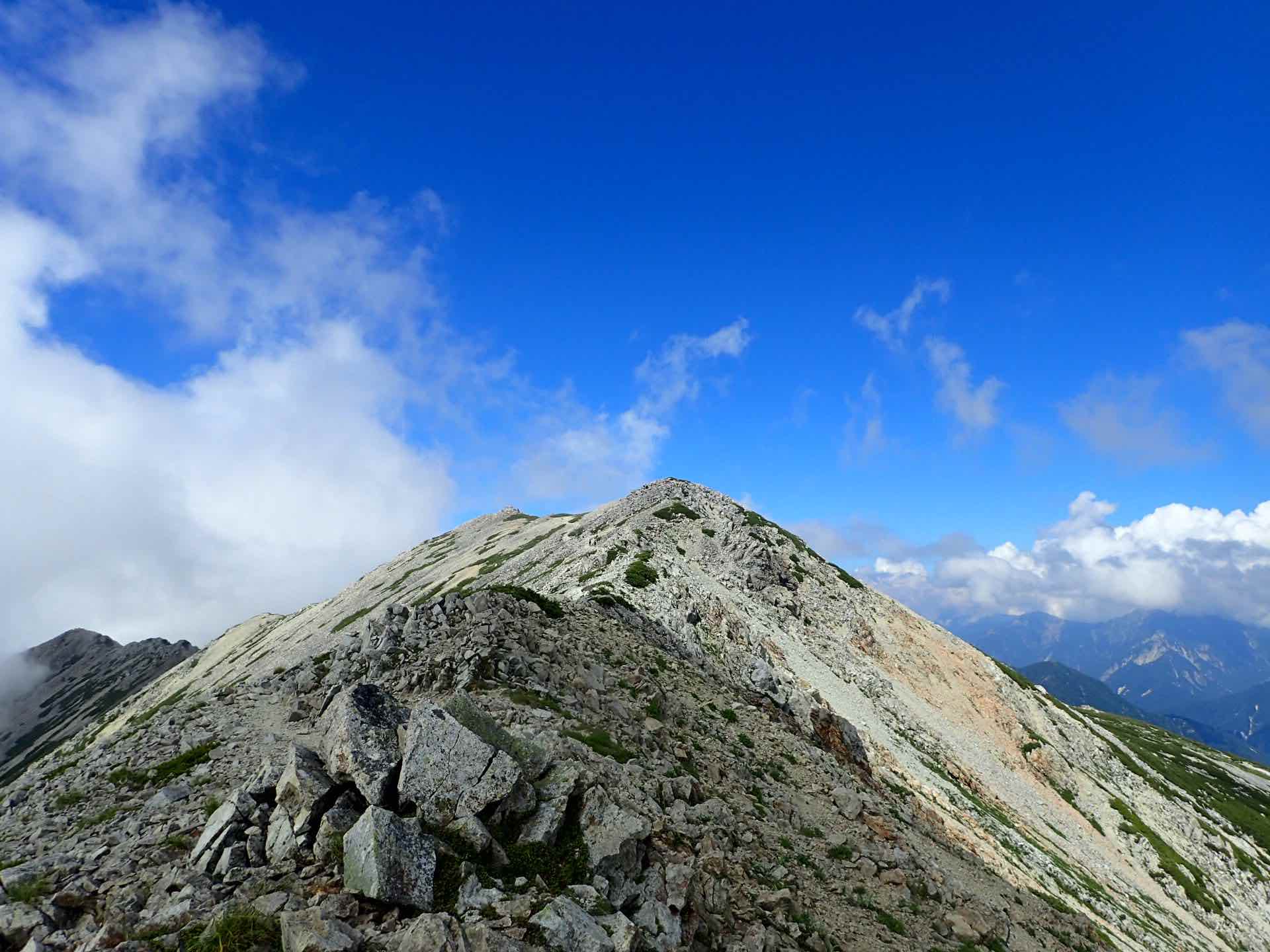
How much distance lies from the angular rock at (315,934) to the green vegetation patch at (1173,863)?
9163 cm

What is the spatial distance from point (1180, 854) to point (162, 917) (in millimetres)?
104321

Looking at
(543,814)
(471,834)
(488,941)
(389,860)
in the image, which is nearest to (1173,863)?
(543,814)

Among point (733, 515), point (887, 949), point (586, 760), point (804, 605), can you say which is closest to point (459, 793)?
point (586, 760)

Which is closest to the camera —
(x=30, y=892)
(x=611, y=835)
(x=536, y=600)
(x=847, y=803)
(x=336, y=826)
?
(x=30, y=892)

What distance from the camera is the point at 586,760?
59.0 ft

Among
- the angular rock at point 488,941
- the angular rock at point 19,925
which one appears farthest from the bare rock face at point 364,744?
the angular rock at point 19,925

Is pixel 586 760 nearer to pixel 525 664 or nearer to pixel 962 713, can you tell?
pixel 525 664

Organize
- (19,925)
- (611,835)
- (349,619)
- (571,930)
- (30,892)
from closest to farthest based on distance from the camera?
(19,925)
(571,930)
(30,892)
(611,835)
(349,619)

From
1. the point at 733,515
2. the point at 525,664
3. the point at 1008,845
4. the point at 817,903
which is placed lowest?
the point at 1008,845

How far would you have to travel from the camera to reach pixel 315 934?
33.4 feet

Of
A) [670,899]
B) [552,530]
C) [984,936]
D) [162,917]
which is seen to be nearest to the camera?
[162,917]

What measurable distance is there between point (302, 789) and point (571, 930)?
6371 millimetres

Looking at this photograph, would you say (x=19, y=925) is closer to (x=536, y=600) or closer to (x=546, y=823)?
(x=546, y=823)

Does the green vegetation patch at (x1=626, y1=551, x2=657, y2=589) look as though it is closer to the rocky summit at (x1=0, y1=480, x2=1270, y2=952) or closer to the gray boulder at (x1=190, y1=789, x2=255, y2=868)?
the rocky summit at (x1=0, y1=480, x2=1270, y2=952)
